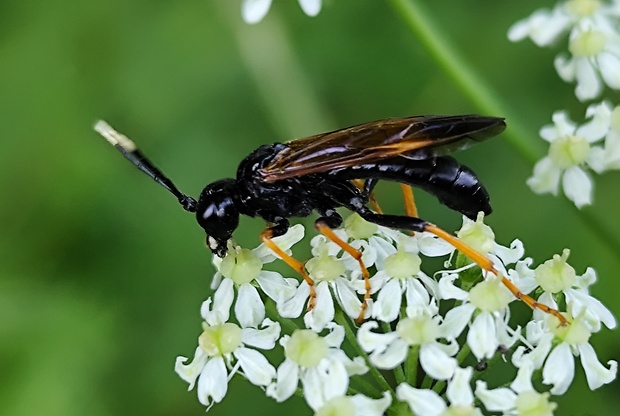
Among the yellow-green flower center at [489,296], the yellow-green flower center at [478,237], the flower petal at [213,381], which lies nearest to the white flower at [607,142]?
the yellow-green flower center at [478,237]

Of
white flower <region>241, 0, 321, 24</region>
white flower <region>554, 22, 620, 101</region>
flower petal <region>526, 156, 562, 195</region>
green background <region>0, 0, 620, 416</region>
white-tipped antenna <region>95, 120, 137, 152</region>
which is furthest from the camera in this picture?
green background <region>0, 0, 620, 416</region>

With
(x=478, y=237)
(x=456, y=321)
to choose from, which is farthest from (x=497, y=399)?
(x=478, y=237)

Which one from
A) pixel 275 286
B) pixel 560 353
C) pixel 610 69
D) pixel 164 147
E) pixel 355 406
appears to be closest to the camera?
pixel 355 406

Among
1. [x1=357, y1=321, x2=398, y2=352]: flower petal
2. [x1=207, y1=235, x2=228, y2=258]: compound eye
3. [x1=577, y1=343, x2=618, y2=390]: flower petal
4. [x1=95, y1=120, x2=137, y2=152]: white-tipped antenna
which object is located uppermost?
[x1=95, y1=120, x2=137, y2=152]: white-tipped antenna

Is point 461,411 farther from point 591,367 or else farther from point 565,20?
point 565,20

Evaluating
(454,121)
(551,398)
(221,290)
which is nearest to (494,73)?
(551,398)

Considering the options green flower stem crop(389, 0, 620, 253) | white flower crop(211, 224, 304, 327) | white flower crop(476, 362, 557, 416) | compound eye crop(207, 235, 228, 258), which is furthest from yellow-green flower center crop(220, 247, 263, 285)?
green flower stem crop(389, 0, 620, 253)

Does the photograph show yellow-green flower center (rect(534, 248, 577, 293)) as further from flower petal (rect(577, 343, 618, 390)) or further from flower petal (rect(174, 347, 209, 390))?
flower petal (rect(174, 347, 209, 390))

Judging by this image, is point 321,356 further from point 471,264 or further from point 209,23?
point 209,23
